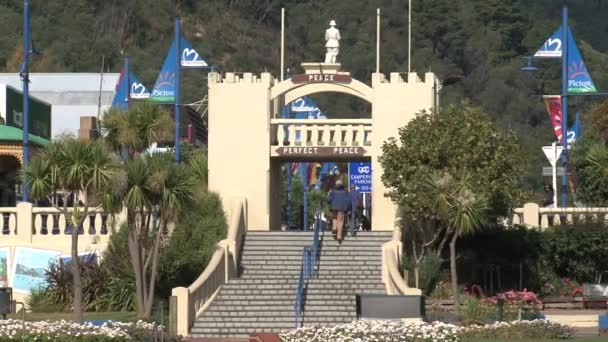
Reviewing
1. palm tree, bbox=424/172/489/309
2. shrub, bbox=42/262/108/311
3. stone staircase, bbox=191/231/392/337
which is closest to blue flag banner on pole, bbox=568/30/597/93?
stone staircase, bbox=191/231/392/337

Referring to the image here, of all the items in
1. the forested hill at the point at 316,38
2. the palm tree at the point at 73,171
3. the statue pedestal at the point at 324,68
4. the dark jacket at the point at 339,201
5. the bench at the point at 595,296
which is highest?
the forested hill at the point at 316,38

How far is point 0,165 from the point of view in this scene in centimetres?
5603

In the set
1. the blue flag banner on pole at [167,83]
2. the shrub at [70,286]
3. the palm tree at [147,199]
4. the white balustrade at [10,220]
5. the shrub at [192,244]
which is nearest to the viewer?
the palm tree at [147,199]

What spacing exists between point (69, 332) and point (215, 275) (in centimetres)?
814

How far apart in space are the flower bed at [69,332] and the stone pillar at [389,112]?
1181 cm

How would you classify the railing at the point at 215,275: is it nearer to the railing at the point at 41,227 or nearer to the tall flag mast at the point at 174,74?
the railing at the point at 41,227

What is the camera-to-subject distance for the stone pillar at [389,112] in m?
44.7

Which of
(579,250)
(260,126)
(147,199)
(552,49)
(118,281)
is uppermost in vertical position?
(552,49)

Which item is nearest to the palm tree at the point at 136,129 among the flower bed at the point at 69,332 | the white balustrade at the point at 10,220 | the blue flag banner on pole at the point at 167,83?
the white balustrade at the point at 10,220

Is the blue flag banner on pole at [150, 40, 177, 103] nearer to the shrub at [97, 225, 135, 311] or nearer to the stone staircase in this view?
the shrub at [97, 225, 135, 311]

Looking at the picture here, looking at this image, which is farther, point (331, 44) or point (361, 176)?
point (361, 176)

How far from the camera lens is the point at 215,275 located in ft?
132

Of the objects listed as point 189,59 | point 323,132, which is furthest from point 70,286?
point 189,59

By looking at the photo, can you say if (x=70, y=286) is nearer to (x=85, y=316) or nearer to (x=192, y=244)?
(x=85, y=316)
